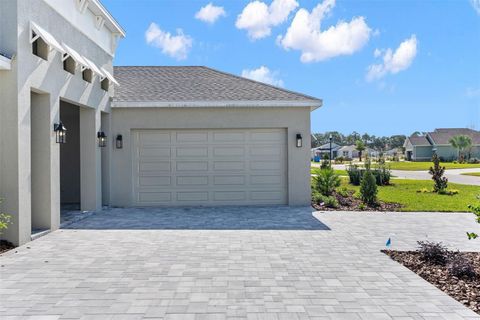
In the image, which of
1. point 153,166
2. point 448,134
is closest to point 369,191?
point 153,166

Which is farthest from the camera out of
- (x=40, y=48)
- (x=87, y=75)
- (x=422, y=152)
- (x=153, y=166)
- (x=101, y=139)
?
(x=422, y=152)

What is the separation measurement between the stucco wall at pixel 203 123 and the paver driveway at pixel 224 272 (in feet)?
10.2

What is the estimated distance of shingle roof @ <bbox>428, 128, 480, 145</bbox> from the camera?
5984 centimetres

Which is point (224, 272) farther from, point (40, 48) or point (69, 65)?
point (69, 65)

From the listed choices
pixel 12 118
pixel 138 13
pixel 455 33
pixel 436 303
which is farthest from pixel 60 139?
pixel 455 33

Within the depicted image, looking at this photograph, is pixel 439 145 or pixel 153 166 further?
pixel 439 145

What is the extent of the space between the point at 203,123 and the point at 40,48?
223 inches

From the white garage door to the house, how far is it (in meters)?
54.5

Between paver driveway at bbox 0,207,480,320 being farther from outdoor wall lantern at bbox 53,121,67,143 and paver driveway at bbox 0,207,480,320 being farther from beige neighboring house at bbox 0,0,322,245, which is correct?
beige neighboring house at bbox 0,0,322,245

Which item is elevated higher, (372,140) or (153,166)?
(372,140)

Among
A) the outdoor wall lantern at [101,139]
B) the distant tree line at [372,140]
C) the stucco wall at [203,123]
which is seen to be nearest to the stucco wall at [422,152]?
the distant tree line at [372,140]

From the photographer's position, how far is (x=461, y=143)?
5553 cm

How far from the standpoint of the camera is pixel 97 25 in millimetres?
11492

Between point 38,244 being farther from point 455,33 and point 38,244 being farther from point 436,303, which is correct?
point 455,33
